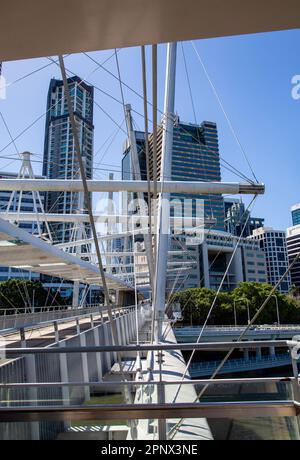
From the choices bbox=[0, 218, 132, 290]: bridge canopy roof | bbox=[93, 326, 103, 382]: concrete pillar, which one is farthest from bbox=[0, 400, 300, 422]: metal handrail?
bbox=[93, 326, 103, 382]: concrete pillar

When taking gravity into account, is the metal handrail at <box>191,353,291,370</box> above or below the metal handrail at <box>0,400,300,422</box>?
below

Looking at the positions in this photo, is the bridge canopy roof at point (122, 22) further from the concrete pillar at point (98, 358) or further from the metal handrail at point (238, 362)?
the metal handrail at point (238, 362)

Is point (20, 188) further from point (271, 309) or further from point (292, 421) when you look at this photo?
point (271, 309)

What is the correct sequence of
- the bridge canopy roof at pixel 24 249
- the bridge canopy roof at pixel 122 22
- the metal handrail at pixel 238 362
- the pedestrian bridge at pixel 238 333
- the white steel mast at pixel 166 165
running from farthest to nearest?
the pedestrian bridge at pixel 238 333, the metal handrail at pixel 238 362, the white steel mast at pixel 166 165, the bridge canopy roof at pixel 24 249, the bridge canopy roof at pixel 122 22

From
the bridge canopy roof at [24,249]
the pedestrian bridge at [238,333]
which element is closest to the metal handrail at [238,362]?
the pedestrian bridge at [238,333]

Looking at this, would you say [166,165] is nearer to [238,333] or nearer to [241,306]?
[238,333]

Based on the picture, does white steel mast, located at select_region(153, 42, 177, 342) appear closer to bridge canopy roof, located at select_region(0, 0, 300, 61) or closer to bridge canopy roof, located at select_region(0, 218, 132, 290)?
bridge canopy roof, located at select_region(0, 218, 132, 290)

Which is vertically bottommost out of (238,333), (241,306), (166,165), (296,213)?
(238,333)

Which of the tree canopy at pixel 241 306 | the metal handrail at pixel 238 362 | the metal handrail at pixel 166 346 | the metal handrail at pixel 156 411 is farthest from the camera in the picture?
the tree canopy at pixel 241 306

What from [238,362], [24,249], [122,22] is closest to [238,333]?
[238,362]

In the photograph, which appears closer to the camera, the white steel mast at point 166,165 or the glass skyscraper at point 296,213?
the white steel mast at point 166,165

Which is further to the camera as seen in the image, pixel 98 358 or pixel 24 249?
pixel 98 358

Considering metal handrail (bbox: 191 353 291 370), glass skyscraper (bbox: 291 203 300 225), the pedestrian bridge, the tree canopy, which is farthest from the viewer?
the tree canopy
